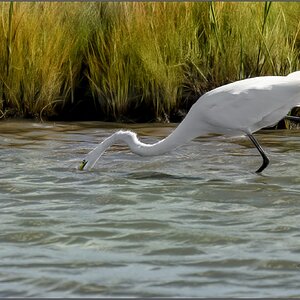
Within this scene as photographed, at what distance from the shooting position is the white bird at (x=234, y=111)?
28.3 feet

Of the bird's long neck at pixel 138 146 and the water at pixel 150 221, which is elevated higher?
the bird's long neck at pixel 138 146

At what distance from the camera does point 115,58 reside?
38.5ft

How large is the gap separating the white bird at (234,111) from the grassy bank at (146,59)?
2.72m

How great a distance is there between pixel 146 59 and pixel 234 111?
3.12 m

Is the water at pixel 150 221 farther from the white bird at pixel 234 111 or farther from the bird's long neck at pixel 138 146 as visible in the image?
the white bird at pixel 234 111

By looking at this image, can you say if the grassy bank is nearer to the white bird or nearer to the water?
the water

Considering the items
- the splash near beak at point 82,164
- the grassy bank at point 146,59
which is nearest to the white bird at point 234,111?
the splash near beak at point 82,164

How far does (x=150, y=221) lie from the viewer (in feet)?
21.6

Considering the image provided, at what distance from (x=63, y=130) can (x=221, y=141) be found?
1.96m

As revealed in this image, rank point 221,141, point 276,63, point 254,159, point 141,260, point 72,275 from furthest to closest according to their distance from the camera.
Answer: point 276,63, point 221,141, point 254,159, point 141,260, point 72,275

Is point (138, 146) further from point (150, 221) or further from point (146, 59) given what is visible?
point (146, 59)

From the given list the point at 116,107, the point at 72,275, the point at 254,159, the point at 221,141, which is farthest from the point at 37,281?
the point at 116,107

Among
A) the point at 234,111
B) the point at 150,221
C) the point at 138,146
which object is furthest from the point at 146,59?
the point at 150,221

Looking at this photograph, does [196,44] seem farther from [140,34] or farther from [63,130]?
[63,130]
